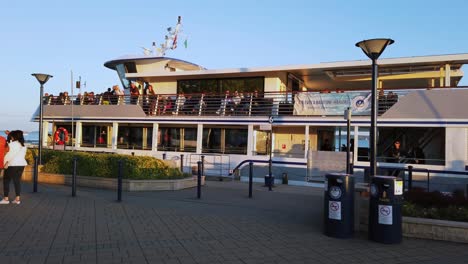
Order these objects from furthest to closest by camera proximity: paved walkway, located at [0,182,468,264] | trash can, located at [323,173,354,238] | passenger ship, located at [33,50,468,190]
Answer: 1. passenger ship, located at [33,50,468,190]
2. trash can, located at [323,173,354,238]
3. paved walkway, located at [0,182,468,264]

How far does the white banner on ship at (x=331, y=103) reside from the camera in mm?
17688

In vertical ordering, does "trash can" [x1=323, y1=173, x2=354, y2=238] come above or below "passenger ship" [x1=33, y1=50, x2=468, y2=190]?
below

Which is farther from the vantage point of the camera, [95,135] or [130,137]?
[95,135]

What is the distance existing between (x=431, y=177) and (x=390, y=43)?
8.67 metres

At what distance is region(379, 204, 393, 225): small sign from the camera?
7262mm

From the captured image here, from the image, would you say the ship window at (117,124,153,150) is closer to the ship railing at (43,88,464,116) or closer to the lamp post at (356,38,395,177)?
the ship railing at (43,88,464,116)

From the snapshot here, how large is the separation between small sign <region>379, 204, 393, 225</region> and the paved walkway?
15.8 inches

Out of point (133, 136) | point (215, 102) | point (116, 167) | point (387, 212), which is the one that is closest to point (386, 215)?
point (387, 212)

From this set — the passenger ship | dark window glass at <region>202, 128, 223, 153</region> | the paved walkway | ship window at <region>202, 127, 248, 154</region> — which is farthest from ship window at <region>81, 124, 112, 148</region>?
the paved walkway

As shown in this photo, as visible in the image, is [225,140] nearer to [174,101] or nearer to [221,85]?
[221,85]

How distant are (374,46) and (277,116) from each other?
33.5 feet

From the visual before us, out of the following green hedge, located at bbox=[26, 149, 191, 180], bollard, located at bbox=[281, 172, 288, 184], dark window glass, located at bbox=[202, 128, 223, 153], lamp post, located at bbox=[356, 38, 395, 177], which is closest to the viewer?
lamp post, located at bbox=[356, 38, 395, 177]

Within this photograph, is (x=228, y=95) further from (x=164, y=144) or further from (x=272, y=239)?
(x=272, y=239)

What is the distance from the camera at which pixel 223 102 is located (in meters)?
20.9
